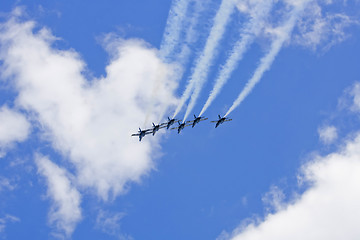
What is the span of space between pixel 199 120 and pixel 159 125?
5784 mm

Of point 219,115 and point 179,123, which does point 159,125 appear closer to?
point 179,123

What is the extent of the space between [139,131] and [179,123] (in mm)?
5970

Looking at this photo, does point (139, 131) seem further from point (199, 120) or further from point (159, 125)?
point (199, 120)

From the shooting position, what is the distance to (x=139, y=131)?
77500mm

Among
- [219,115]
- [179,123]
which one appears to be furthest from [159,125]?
[219,115]

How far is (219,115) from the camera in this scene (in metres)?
75.1

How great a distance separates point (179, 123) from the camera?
76938 mm

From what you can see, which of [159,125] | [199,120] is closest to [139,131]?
[159,125]

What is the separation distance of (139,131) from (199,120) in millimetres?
9050

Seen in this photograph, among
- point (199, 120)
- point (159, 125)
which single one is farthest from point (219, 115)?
point (159, 125)

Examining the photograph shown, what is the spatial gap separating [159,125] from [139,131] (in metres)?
3.39

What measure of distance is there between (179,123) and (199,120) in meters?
3.24

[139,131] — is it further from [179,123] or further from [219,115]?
[219,115]

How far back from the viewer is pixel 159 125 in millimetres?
76125
